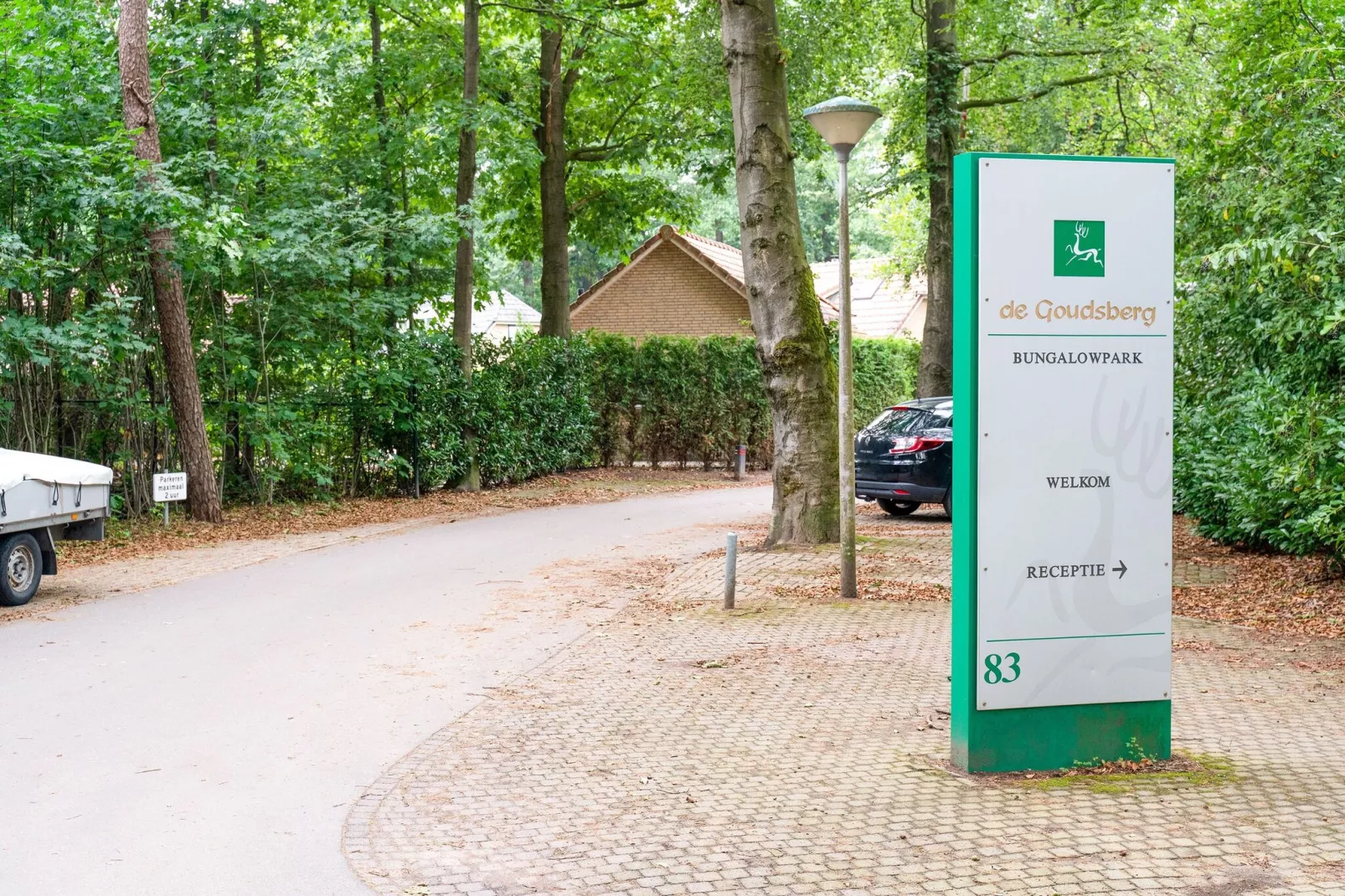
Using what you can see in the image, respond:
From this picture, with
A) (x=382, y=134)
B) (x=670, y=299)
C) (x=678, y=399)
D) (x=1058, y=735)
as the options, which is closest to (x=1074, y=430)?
(x=1058, y=735)

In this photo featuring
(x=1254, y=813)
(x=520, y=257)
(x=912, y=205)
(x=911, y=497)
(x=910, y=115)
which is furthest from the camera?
(x=912, y=205)

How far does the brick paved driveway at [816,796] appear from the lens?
4.61 m

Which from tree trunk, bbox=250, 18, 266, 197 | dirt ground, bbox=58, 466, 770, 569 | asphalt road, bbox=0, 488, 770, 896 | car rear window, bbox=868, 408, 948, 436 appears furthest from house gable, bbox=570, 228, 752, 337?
asphalt road, bbox=0, 488, 770, 896

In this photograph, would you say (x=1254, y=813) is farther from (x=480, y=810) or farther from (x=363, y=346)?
(x=363, y=346)

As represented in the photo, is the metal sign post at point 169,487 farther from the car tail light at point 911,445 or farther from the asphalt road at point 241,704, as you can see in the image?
the car tail light at point 911,445

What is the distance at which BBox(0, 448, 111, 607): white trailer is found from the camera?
35.8 ft

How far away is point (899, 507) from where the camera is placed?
64.8 feet

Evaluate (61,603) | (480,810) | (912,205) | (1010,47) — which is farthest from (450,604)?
(912,205)

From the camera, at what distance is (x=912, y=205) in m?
46.7

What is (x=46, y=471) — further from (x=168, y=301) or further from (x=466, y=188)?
(x=466, y=188)

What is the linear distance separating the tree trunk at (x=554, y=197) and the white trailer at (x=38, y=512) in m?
16.0

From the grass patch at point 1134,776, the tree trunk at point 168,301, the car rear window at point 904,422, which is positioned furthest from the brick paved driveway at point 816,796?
the tree trunk at point 168,301

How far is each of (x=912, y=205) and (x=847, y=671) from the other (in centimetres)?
4036

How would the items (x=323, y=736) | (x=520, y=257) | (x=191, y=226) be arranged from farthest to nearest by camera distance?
(x=520, y=257) → (x=191, y=226) → (x=323, y=736)
